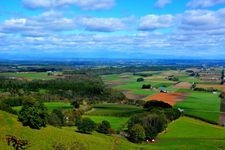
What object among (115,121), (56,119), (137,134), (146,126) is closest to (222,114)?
(115,121)

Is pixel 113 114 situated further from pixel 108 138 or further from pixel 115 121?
pixel 108 138

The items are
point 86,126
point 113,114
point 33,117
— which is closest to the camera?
point 33,117

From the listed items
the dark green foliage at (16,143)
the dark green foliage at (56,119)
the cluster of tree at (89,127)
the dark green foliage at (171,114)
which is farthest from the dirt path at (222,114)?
the dark green foliage at (16,143)

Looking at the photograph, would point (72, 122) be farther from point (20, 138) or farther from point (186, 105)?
point (186, 105)

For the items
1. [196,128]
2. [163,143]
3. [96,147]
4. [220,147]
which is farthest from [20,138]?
[196,128]

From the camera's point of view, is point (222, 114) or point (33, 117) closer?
point (33, 117)

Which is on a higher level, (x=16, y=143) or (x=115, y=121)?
(x=16, y=143)
